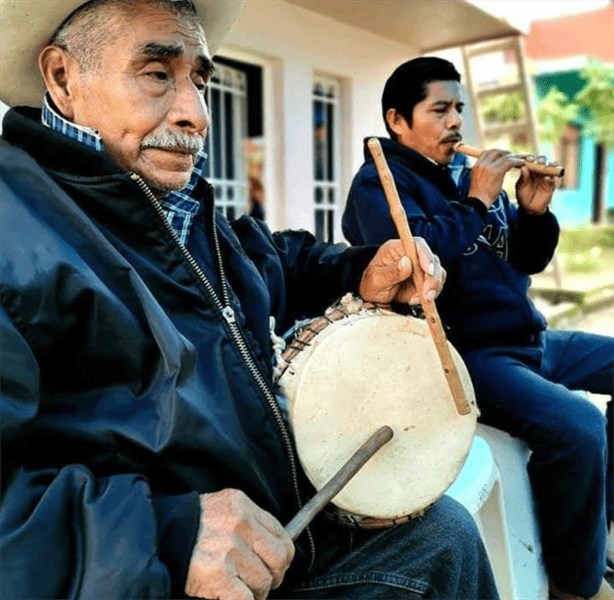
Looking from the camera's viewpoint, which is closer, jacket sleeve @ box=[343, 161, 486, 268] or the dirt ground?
jacket sleeve @ box=[343, 161, 486, 268]

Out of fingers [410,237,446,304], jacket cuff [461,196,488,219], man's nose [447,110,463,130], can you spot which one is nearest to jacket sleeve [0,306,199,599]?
fingers [410,237,446,304]

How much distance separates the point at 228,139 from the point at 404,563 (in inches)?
173

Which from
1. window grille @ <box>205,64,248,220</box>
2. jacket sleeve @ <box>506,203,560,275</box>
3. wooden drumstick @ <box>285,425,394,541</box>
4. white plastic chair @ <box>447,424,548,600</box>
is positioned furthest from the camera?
window grille @ <box>205,64,248,220</box>

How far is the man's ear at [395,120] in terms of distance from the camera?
2.48 metres

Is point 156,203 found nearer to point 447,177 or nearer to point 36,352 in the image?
point 36,352

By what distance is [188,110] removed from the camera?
4.12ft

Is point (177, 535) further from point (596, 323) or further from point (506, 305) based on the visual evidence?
point (596, 323)

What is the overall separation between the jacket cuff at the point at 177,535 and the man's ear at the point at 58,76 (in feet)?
2.52

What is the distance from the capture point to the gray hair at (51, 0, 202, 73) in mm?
1209

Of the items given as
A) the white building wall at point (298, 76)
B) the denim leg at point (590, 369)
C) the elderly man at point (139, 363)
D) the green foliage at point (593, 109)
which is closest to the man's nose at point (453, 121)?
the denim leg at point (590, 369)

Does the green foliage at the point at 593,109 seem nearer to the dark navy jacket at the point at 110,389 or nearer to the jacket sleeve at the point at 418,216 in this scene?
the jacket sleeve at the point at 418,216

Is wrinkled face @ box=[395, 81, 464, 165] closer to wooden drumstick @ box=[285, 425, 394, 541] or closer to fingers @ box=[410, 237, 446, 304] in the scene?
fingers @ box=[410, 237, 446, 304]

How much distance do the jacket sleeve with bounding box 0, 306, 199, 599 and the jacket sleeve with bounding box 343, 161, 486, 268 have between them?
133cm

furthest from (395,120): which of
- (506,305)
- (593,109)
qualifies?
(593,109)
